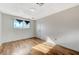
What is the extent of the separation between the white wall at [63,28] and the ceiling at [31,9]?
0.10 metres

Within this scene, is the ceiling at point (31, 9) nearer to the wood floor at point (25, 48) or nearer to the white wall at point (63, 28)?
the white wall at point (63, 28)

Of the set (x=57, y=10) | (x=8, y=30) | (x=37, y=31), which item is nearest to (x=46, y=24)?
(x=37, y=31)

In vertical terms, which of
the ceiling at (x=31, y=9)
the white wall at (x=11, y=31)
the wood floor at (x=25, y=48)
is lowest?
the wood floor at (x=25, y=48)

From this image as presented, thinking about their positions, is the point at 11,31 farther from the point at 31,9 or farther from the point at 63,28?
the point at 63,28

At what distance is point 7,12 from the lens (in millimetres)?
1160

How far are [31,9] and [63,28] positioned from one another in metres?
0.58

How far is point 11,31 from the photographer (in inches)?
49.5

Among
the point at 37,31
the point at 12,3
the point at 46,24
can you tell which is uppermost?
the point at 12,3

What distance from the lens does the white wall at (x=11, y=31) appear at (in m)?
1.20

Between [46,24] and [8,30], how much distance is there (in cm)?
62

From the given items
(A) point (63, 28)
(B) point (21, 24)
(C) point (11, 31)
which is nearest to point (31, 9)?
(B) point (21, 24)

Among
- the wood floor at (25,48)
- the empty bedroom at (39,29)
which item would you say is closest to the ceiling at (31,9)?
the empty bedroom at (39,29)

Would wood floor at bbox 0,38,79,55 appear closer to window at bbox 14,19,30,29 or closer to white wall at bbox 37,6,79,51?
white wall at bbox 37,6,79,51
